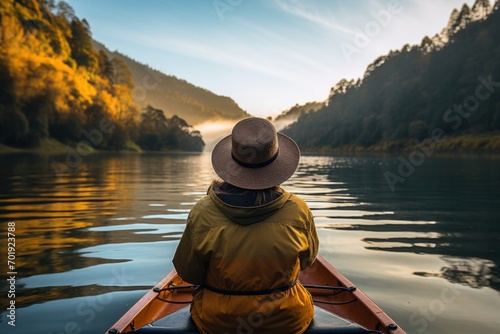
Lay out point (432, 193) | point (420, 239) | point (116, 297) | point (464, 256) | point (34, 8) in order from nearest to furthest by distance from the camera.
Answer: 1. point (116, 297)
2. point (464, 256)
3. point (420, 239)
4. point (432, 193)
5. point (34, 8)

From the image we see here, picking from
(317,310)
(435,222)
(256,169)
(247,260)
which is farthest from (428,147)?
(247,260)

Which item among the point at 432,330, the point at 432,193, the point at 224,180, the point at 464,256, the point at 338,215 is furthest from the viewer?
the point at 432,193

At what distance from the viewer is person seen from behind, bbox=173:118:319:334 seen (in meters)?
3.08

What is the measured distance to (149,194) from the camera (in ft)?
59.6

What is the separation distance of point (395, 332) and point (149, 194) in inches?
602

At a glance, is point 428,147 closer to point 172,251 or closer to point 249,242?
point 172,251

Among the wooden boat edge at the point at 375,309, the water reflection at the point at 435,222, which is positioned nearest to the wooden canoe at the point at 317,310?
the wooden boat edge at the point at 375,309

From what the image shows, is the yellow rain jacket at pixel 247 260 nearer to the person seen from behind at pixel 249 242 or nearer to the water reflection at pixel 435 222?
the person seen from behind at pixel 249 242

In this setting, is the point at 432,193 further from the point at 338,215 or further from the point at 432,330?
the point at 432,330

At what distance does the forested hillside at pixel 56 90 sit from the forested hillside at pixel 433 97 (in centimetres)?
6371

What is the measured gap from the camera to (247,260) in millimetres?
3080

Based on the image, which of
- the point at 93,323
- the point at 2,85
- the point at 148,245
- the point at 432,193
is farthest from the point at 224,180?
the point at 2,85

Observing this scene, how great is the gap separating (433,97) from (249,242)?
13223cm

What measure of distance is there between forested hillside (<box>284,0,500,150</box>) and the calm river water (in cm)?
7692
